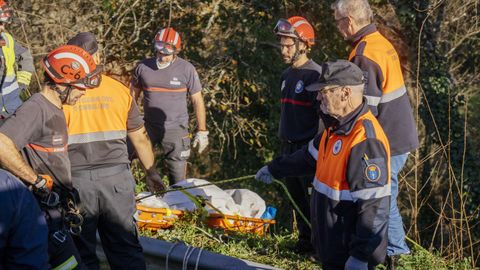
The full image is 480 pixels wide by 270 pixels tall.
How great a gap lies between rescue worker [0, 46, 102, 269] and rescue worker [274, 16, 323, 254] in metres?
1.88

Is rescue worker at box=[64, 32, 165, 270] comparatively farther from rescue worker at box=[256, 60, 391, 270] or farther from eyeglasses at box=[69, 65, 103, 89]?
rescue worker at box=[256, 60, 391, 270]

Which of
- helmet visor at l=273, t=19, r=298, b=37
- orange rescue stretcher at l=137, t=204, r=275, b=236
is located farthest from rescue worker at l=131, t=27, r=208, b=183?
helmet visor at l=273, t=19, r=298, b=37

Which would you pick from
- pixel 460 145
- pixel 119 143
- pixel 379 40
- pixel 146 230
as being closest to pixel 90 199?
pixel 119 143

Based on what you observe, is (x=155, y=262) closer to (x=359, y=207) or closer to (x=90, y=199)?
(x=90, y=199)

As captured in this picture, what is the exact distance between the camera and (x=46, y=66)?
4844mm

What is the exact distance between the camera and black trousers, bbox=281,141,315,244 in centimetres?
627

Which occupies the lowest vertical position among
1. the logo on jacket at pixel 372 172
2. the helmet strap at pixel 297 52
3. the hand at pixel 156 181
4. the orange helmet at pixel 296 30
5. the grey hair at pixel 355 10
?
the hand at pixel 156 181

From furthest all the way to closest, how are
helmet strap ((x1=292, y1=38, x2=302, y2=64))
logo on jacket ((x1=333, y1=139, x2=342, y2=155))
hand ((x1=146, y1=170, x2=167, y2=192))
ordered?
helmet strap ((x1=292, y1=38, x2=302, y2=64)), hand ((x1=146, y1=170, x2=167, y2=192)), logo on jacket ((x1=333, y1=139, x2=342, y2=155))

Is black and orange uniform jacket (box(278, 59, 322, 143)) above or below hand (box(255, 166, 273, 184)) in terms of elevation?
above

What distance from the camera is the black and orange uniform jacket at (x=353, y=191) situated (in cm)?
403

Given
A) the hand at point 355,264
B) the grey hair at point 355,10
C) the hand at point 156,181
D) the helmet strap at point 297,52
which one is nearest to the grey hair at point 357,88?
the hand at point 355,264

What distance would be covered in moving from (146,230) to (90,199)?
1.66 meters

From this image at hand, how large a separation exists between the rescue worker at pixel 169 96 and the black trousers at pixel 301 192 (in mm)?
2333

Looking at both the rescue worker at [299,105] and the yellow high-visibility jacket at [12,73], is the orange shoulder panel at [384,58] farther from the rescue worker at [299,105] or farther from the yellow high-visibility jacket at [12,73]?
the yellow high-visibility jacket at [12,73]
